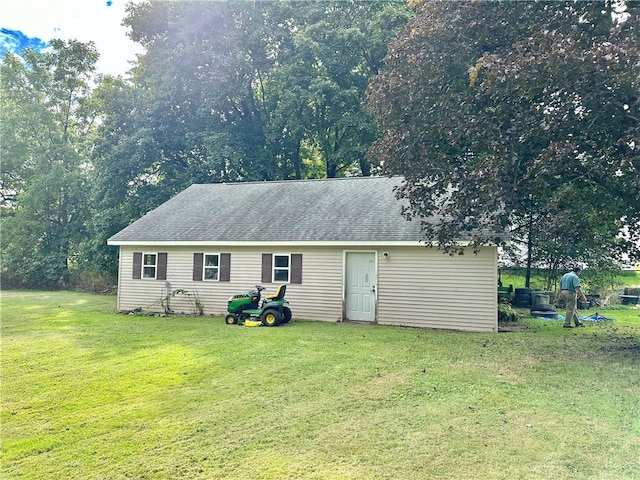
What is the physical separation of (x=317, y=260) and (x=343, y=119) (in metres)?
12.8

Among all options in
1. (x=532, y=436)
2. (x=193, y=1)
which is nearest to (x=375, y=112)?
(x=532, y=436)

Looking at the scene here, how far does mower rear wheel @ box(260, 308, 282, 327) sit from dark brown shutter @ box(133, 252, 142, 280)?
5.81 metres

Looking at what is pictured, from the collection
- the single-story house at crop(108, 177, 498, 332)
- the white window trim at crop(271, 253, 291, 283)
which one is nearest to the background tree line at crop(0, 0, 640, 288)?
the single-story house at crop(108, 177, 498, 332)

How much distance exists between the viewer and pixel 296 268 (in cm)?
1298

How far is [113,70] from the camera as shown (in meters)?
30.7

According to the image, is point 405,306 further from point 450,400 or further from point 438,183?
point 450,400

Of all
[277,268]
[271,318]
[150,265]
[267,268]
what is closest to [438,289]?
[271,318]

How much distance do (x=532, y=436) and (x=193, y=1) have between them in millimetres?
28090

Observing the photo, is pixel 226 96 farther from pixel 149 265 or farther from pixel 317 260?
pixel 317 260

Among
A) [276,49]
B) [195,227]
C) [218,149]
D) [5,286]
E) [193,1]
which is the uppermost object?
[193,1]

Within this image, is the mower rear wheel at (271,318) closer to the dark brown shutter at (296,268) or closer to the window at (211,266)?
the dark brown shutter at (296,268)

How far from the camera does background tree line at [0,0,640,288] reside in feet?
24.2

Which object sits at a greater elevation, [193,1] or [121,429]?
[193,1]

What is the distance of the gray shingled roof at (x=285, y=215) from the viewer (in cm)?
1262
